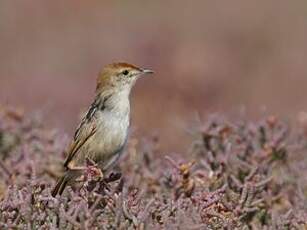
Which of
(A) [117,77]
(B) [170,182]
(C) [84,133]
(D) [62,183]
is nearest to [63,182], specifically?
(D) [62,183]

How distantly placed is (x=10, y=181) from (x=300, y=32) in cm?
1068

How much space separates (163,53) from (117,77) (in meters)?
9.21

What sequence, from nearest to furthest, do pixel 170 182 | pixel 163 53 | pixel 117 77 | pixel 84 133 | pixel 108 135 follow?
1. pixel 170 182
2. pixel 108 135
3. pixel 84 133
4. pixel 117 77
5. pixel 163 53

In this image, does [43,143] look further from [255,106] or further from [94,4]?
[94,4]

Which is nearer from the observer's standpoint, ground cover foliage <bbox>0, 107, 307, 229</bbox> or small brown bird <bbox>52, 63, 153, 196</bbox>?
ground cover foliage <bbox>0, 107, 307, 229</bbox>

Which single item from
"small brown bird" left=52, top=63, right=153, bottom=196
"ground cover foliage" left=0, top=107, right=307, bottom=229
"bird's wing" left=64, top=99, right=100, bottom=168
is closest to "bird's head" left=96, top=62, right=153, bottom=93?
"small brown bird" left=52, top=63, right=153, bottom=196

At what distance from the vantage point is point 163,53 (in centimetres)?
1716

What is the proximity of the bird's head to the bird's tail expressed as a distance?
62 centimetres

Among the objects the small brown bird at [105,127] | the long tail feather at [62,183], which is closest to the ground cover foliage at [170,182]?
the long tail feather at [62,183]

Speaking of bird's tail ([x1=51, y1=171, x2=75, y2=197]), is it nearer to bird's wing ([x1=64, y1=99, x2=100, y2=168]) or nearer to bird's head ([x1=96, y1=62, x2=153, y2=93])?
bird's wing ([x1=64, y1=99, x2=100, y2=168])

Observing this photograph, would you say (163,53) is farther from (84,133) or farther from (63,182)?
(63,182)

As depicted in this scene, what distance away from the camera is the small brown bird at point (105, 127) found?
768 centimetres

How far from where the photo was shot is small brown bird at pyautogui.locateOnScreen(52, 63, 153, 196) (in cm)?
768

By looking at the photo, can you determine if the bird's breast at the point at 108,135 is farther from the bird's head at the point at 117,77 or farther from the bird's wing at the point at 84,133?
the bird's head at the point at 117,77
